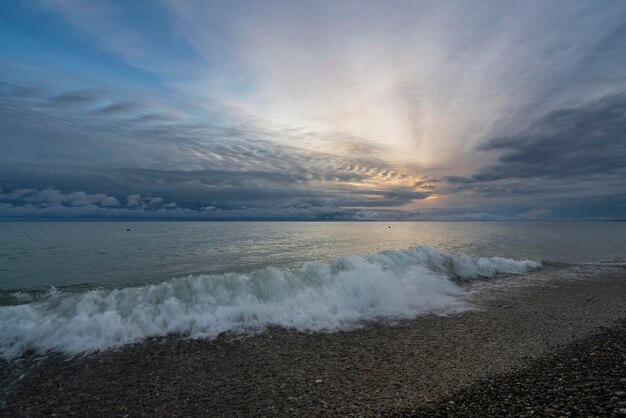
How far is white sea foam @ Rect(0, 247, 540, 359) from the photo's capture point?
10242mm

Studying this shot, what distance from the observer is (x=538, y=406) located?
5730 millimetres

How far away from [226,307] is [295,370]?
557cm

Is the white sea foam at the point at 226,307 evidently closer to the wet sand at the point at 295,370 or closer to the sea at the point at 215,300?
the sea at the point at 215,300

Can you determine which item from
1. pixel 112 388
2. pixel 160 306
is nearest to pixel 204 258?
pixel 160 306

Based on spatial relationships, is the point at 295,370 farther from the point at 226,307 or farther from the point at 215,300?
the point at 215,300

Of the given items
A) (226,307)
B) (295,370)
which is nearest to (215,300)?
(226,307)

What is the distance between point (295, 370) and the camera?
7.98 m

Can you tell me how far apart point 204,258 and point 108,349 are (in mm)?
21596

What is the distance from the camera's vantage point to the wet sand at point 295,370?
648 centimetres

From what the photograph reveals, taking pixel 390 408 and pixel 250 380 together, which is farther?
pixel 250 380

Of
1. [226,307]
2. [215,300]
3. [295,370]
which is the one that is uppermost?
[215,300]

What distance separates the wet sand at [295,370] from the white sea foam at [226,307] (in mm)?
972

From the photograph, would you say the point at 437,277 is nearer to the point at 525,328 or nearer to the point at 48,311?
the point at 525,328

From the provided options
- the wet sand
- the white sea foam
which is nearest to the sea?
the white sea foam
